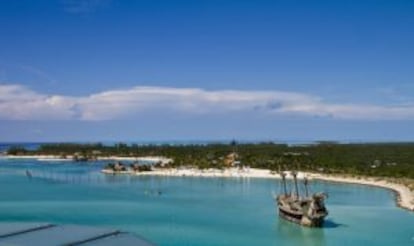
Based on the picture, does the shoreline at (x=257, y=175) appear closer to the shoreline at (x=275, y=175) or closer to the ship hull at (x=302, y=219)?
the shoreline at (x=275, y=175)

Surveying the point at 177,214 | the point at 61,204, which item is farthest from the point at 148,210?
the point at 61,204

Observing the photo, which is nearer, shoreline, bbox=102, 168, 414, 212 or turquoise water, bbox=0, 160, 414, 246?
turquoise water, bbox=0, 160, 414, 246

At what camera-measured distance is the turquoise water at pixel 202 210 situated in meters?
35.7

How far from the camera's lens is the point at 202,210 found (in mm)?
48875

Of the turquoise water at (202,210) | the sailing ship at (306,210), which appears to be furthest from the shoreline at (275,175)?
the sailing ship at (306,210)

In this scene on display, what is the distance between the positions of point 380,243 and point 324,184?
1521 inches

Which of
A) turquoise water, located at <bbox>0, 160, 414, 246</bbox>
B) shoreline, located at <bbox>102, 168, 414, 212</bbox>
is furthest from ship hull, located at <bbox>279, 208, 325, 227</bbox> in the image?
shoreline, located at <bbox>102, 168, 414, 212</bbox>

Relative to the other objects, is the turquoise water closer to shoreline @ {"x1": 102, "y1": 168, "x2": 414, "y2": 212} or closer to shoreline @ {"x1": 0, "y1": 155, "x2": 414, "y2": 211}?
shoreline @ {"x1": 0, "y1": 155, "x2": 414, "y2": 211}

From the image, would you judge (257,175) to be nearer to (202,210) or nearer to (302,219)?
(202,210)

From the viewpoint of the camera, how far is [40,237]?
7094 mm

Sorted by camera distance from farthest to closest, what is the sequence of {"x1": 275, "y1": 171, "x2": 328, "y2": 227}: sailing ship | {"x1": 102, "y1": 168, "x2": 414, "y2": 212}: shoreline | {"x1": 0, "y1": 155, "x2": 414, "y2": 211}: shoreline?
{"x1": 102, "y1": 168, "x2": 414, "y2": 212}: shoreline, {"x1": 0, "y1": 155, "x2": 414, "y2": 211}: shoreline, {"x1": 275, "y1": 171, "x2": 328, "y2": 227}: sailing ship

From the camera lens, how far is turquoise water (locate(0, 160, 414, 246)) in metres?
35.7

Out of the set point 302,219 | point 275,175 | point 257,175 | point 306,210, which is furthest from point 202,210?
point 257,175

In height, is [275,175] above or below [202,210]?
above
